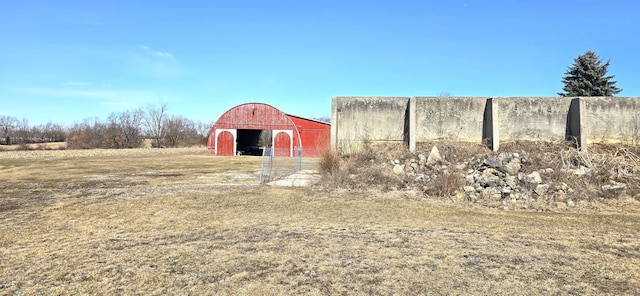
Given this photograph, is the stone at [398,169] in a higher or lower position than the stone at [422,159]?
lower

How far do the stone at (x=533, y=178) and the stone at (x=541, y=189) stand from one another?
25 cm

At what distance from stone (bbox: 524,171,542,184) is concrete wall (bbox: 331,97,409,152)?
466cm

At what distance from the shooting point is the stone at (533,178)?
963 centimetres

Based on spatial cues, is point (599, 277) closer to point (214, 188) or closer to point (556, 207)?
point (556, 207)

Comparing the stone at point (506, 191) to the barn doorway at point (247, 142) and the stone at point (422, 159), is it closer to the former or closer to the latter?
the stone at point (422, 159)

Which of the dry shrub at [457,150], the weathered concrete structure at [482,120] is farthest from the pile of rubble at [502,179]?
the weathered concrete structure at [482,120]

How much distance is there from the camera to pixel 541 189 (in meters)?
9.24

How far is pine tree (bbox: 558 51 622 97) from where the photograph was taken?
113ft

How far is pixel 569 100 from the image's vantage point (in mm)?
12742

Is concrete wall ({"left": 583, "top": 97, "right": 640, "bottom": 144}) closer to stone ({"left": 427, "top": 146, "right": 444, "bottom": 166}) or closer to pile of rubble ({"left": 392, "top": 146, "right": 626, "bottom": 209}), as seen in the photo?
pile of rubble ({"left": 392, "top": 146, "right": 626, "bottom": 209})

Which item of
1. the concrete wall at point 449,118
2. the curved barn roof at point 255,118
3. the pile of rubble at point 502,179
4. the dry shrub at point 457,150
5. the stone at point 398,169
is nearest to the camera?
the pile of rubble at point 502,179

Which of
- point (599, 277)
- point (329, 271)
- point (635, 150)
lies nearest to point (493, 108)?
point (635, 150)

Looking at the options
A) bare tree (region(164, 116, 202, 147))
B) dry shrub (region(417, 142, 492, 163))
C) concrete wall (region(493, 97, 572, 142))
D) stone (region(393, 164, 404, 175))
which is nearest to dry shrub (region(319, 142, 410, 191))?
stone (region(393, 164, 404, 175))

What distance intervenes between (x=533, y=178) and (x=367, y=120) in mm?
6183
